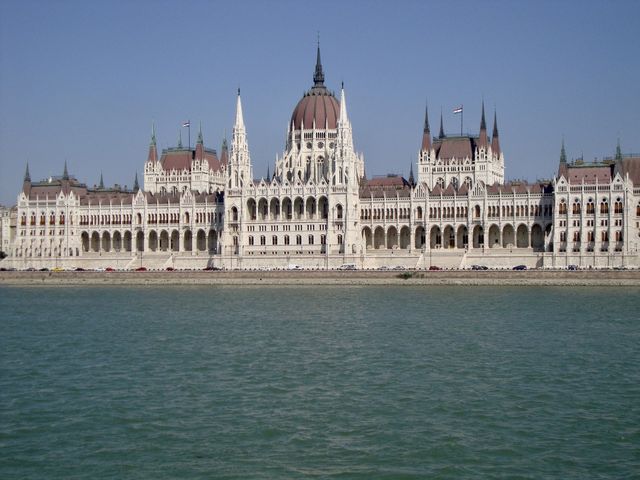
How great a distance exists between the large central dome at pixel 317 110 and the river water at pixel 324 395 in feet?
212

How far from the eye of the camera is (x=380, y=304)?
6794 centimetres

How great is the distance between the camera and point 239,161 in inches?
4407

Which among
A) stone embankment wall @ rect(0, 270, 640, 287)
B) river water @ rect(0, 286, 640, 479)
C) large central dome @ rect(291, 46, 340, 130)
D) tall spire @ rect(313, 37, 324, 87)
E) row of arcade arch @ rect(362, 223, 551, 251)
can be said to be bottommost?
river water @ rect(0, 286, 640, 479)

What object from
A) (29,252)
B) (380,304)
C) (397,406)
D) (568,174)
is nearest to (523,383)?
(397,406)

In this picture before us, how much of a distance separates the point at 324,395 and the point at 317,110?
93097 millimetres

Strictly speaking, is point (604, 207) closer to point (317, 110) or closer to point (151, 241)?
point (317, 110)

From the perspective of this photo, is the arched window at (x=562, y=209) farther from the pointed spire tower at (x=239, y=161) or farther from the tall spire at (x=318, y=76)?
the tall spire at (x=318, y=76)

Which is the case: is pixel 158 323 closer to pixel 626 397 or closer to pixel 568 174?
pixel 626 397

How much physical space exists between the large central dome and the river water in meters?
64.5

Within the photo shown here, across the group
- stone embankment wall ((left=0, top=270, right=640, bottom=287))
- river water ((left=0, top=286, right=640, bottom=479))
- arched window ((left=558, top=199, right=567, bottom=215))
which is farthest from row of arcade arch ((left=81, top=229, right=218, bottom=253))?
river water ((left=0, top=286, right=640, bottom=479))

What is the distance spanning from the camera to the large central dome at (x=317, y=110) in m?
122

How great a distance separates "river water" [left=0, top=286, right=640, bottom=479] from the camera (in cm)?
2494

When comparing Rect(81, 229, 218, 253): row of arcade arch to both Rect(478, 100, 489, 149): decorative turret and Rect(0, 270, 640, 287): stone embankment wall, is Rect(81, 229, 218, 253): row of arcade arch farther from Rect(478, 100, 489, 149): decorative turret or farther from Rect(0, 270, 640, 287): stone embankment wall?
Rect(478, 100, 489, 149): decorative turret

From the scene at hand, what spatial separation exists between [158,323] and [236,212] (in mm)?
55365
